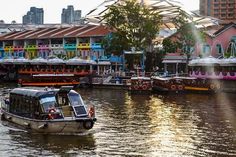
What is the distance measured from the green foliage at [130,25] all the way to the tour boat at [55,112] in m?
37.1

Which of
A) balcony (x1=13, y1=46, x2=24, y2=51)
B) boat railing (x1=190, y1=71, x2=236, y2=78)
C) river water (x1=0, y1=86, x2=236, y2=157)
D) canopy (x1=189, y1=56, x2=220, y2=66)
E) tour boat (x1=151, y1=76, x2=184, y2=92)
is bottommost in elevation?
river water (x1=0, y1=86, x2=236, y2=157)

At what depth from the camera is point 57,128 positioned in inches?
932

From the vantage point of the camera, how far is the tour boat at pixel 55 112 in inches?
928

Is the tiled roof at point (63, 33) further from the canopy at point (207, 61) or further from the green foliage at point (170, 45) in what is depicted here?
the canopy at point (207, 61)

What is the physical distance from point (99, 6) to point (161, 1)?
10859 millimetres

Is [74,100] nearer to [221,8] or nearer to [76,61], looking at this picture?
[76,61]

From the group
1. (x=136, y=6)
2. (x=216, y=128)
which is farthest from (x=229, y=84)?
(x=216, y=128)

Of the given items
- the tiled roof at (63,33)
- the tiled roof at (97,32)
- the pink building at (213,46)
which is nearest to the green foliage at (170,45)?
the pink building at (213,46)

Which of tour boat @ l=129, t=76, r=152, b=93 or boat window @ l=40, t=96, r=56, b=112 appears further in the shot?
tour boat @ l=129, t=76, r=152, b=93

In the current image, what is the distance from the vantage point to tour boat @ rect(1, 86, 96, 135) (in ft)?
77.4

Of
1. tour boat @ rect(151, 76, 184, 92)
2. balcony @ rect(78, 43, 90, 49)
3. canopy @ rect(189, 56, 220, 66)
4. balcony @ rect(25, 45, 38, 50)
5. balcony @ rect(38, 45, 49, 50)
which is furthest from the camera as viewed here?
balcony @ rect(25, 45, 38, 50)

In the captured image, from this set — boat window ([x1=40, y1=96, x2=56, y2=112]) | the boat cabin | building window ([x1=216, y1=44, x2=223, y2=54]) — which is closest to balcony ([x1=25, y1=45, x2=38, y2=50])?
building window ([x1=216, y1=44, x2=223, y2=54])

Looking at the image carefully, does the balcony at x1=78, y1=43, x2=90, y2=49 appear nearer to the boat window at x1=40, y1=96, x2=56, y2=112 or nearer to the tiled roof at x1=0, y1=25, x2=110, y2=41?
the tiled roof at x1=0, y1=25, x2=110, y2=41

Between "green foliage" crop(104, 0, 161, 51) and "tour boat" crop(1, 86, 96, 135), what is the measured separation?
122ft
